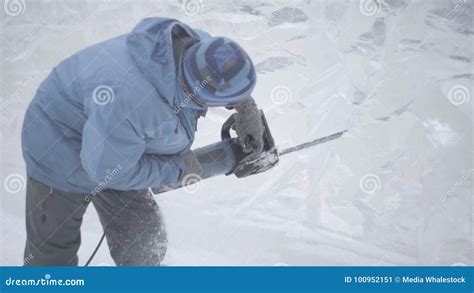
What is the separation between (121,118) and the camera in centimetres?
168

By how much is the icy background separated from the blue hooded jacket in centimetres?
112

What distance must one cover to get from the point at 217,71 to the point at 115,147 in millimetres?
424

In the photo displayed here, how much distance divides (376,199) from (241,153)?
3.67 feet

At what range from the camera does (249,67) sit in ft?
5.50

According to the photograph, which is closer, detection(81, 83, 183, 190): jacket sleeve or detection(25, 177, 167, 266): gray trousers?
detection(81, 83, 183, 190): jacket sleeve

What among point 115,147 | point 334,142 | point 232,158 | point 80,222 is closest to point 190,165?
point 232,158

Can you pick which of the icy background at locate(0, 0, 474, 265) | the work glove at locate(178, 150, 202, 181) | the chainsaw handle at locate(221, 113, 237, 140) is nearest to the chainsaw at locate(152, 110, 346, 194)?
the chainsaw handle at locate(221, 113, 237, 140)

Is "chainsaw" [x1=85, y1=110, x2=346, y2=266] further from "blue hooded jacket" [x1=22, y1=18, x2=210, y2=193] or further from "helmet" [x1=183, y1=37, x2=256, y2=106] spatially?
"helmet" [x1=183, y1=37, x2=256, y2=106]

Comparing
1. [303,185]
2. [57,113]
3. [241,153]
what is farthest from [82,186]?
[303,185]

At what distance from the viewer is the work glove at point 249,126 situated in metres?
2.17

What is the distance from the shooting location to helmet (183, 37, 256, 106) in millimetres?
1624

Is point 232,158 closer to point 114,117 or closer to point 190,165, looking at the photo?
point 190,165

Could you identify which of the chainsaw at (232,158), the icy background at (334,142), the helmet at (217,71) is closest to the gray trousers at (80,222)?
the chainsaw at (232,158)

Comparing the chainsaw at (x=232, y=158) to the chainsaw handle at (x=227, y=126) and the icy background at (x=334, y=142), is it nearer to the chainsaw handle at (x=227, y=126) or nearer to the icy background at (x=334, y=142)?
the chainsaw handle at (x=227, y=126)
